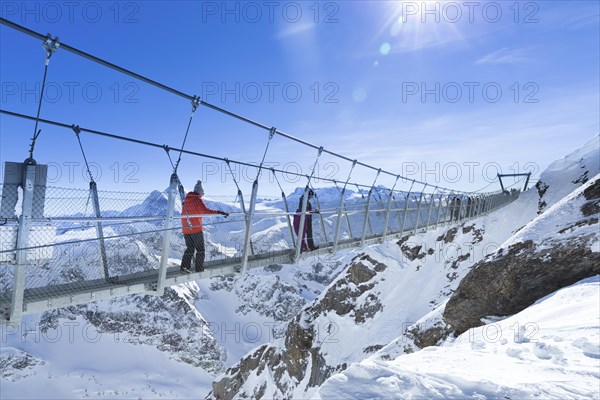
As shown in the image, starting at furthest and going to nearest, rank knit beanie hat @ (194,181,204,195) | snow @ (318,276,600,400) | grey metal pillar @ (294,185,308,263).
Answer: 1. grey metal pillar @ (294,185,308,263)
2. knit beanie hat @ (194,181,204,195)
3. snow @ (318,276,600,400)

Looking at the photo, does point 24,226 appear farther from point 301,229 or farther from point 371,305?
point 371,305

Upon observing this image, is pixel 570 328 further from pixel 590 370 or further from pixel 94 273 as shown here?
pixel 94 273

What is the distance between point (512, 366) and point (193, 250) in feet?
13.9

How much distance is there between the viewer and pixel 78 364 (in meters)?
85.3

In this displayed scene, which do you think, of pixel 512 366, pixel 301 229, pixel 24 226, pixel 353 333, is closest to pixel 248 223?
pixel 301 229

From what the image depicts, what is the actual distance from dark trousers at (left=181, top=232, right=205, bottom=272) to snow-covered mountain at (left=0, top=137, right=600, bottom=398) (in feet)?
0.60

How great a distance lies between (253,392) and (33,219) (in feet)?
125

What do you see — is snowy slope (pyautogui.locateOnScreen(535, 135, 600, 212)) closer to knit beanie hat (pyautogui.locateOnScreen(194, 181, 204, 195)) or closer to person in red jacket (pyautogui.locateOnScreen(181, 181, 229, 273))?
knit beanie hat (pyautogui.locateOnScreen(194, 181, 204, 195))

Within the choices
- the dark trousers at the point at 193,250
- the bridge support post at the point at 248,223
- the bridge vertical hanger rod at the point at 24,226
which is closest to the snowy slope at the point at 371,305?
the bridge support post at the point at 248,223

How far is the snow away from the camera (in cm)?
314

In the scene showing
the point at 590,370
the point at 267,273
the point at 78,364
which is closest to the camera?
the point at 590,370

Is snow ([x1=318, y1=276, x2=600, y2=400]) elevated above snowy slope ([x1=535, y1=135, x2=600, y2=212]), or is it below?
below

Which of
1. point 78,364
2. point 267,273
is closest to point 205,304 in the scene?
point 267,273

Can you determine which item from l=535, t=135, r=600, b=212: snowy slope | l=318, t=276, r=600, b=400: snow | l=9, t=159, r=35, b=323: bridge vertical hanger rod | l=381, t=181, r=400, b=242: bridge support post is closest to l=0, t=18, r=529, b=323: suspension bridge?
l=9, t=159, r=35, b=323: bridge vertical hanger rod
